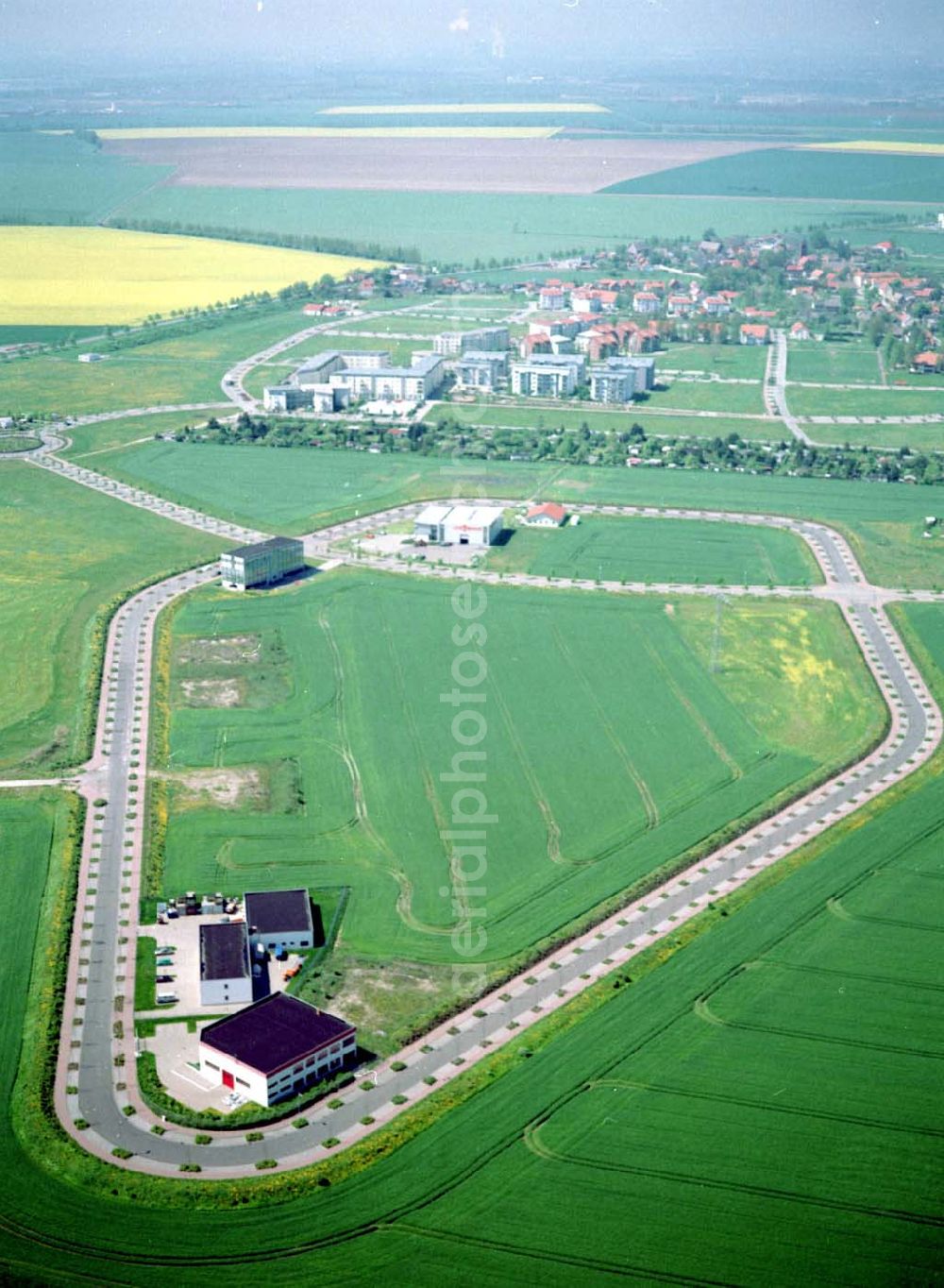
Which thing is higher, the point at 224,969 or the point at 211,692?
the point at 211,692

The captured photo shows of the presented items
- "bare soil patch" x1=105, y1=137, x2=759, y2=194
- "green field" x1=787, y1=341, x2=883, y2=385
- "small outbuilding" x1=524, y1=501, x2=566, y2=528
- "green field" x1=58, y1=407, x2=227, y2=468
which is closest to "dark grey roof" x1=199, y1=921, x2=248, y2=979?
"small outbuilding" x1=524, y1=501, x2=566, y2=528

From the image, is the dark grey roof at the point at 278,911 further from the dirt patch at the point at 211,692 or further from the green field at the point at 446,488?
the green field at the point at 446,488

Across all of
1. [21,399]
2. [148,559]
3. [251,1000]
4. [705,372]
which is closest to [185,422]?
[21,399]

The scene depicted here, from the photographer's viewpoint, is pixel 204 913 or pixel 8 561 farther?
pixel 8 561

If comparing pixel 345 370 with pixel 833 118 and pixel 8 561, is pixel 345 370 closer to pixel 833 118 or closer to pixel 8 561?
pixel 8 561

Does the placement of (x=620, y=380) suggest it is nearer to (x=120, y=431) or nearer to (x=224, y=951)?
(x=120, y=431)

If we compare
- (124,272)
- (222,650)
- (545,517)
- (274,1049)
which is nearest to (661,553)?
(545,517)
